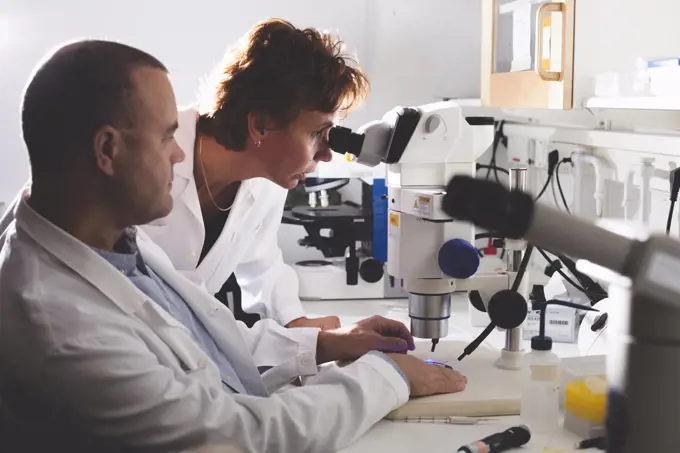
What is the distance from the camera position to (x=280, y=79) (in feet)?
5.21

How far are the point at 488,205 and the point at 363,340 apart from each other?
1151 millimetres

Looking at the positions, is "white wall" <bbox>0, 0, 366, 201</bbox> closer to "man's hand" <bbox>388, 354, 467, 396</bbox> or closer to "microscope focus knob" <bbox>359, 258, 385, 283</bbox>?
"microscope focus knob" <bbox>359, 258, 385, 283</bbox>

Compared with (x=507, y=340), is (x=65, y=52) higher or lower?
higher

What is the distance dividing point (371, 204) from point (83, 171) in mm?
1519

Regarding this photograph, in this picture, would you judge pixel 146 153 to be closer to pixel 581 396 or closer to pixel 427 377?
pixel 427 377

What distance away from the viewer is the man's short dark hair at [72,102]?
3.43ft

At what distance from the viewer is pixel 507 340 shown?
1455mm

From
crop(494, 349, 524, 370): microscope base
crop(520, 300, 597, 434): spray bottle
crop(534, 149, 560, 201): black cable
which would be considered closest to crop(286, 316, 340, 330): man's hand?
crop(494, 349, 524, 370): microscope base

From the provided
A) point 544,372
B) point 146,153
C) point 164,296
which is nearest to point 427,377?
point 544,372

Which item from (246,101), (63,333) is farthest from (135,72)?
(246,101)

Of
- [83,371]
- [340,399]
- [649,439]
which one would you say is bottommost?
[340,399]

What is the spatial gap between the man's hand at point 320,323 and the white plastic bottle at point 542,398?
571 mm

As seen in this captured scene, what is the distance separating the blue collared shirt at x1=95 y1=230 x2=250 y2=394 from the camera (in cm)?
120

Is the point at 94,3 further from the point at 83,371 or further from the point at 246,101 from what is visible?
the point at 83,371
